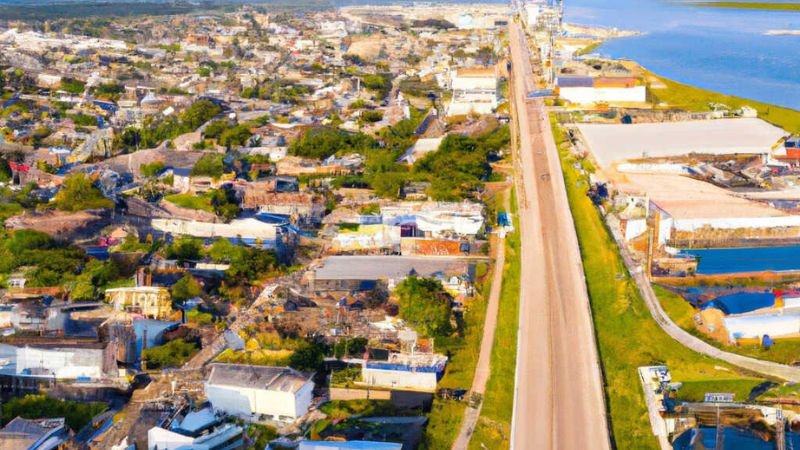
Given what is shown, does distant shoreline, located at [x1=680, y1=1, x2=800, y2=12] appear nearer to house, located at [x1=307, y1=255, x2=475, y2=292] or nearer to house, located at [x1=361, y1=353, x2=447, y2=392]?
house, located at [x1=307, y1=255, x2=475, y2=292]

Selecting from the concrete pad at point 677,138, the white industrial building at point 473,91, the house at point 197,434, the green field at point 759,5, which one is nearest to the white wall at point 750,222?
the concrete pad at point 677,138

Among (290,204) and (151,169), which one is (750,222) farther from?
(151,169)

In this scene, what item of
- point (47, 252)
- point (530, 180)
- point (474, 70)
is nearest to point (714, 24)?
point (474, 70)

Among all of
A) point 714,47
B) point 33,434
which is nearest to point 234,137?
point 33,434

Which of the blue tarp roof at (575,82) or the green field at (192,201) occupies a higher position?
the blue tarp roof at (575,82)

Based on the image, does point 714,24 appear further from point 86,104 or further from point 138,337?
point 138,337

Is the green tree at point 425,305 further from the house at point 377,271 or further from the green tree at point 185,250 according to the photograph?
the green tree at point 185,250
